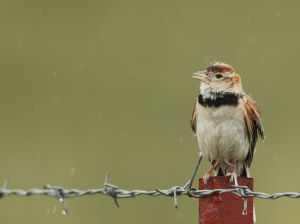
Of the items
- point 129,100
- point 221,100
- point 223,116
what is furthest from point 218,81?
point 129,100

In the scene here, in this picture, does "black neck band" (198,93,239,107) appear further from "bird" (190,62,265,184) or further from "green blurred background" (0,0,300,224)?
"green blurred background" (0,0,300,224)

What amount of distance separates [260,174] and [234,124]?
682cm

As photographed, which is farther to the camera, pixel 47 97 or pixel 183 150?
pixel 47 97

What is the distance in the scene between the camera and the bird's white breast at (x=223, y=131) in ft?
18.6

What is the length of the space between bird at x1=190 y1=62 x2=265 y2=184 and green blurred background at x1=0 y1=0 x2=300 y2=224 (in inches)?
214

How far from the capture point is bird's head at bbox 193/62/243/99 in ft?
18.6

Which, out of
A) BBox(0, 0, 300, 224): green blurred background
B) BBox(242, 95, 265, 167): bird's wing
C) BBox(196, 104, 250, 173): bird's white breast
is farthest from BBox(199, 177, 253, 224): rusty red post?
BBox(0, 0, 300, 224): green blurred background

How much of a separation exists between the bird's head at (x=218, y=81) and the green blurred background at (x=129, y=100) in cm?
575

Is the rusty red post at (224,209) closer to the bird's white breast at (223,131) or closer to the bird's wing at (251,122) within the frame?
the bird's white breast at (223,131)

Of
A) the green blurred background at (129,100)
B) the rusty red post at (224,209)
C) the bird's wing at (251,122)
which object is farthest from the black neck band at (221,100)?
the green blurred background at (129,100)

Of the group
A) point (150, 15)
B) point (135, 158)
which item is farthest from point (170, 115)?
point (150, 15)

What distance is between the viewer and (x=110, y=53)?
18.1 m

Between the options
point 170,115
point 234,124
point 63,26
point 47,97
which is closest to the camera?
point 234,124

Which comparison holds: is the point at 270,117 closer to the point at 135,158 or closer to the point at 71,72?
the point at 135,158
